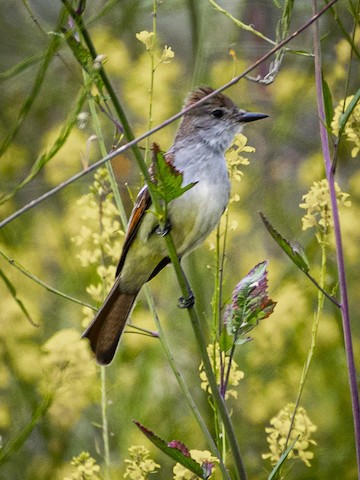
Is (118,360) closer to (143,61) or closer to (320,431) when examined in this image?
(320,431)

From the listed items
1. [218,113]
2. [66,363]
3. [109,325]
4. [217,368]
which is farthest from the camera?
[218,113]

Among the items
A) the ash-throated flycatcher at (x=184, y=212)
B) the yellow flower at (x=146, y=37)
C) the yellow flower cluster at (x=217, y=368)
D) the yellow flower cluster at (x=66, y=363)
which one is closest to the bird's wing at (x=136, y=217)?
the ash-throated flycatcher at (x=184, y=212)

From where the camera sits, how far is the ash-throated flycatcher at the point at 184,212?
257 cm

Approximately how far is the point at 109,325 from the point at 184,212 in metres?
0.39

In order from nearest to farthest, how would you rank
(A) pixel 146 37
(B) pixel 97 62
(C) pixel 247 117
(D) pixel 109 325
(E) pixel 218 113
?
1. (B) pixel 97 62
2. (A) pixel 146 37
3. (D) pixel 109 325
4. (C) pixel 247 117
5. (E) pixel 218 113

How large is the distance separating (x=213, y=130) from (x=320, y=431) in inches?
57.5

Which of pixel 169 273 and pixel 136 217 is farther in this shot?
pixel 169 273

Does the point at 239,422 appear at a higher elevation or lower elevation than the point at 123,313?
higher

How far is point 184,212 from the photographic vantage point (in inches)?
104

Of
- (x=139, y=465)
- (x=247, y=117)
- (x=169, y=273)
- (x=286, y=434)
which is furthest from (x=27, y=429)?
(x=169, y=273)

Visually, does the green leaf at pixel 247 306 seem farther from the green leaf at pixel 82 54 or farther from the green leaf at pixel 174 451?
the green leaf at pixel 82 54

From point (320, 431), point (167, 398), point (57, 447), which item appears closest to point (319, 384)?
point (320, 431)

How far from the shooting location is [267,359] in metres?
3.49

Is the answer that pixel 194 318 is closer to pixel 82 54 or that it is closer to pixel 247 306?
pixel 247 306
